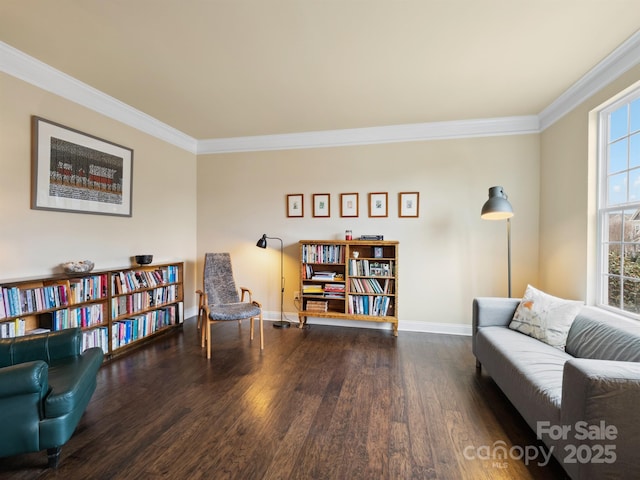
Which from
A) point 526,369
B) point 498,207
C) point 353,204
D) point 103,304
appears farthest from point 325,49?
point 103,304

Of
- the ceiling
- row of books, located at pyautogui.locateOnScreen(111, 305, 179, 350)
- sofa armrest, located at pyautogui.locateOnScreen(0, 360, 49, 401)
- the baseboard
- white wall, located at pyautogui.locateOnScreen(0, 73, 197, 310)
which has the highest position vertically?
the ceiling

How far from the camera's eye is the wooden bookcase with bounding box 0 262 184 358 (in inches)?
91.3

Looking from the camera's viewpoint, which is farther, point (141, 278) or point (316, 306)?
point (316, 306)

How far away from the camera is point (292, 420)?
198 cm

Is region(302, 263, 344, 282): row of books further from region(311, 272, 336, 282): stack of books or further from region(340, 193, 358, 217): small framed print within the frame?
region(340, 193, 358, 217): small framed print

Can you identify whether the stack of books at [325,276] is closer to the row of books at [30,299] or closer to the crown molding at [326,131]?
the crown molding at [326,131]

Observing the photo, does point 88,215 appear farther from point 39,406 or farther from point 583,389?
point 583,389

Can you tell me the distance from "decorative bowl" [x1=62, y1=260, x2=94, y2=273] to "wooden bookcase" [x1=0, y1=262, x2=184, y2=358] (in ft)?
0.18

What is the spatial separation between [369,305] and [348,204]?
1.40 m

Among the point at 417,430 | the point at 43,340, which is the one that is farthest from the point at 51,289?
the point at 417,430

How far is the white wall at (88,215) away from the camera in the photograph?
2400 mm

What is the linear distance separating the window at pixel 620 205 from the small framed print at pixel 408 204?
1752 millimetres

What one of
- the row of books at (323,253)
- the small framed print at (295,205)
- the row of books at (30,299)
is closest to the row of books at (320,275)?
the row of books at (323,253)

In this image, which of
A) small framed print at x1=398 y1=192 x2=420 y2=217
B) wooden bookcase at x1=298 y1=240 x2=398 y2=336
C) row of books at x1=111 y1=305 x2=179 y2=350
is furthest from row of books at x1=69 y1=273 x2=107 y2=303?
small framed print at x1=398 y1=192 x2=420 y2=217
